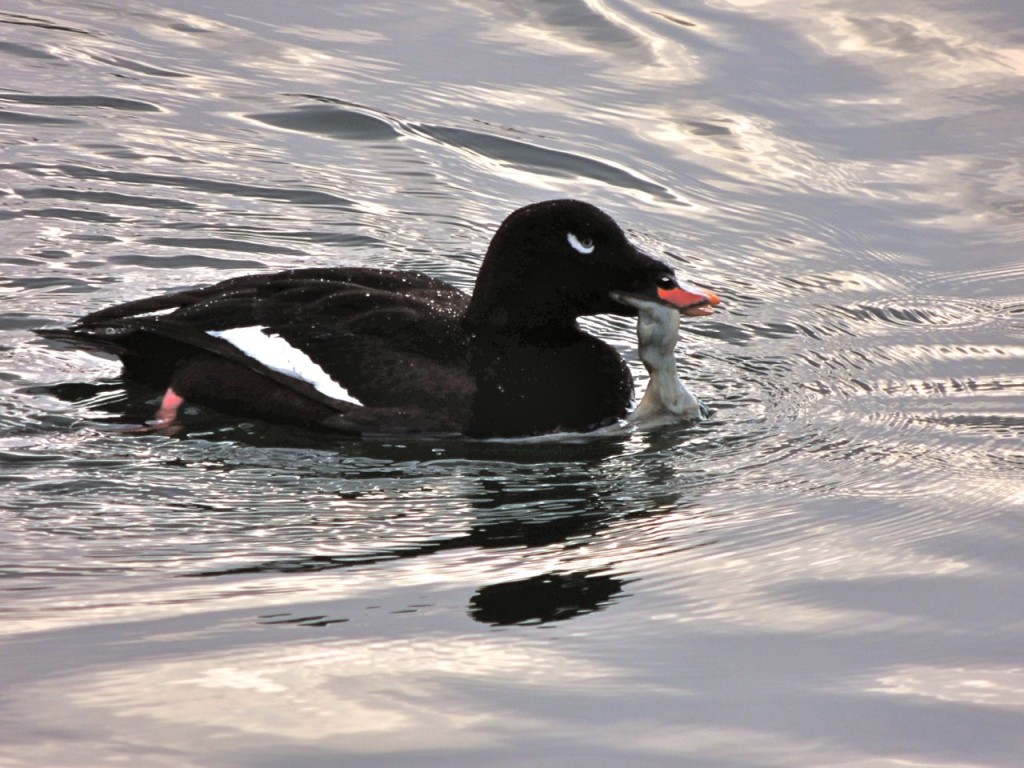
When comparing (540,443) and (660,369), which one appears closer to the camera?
(540,443)

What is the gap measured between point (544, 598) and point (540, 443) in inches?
68.4

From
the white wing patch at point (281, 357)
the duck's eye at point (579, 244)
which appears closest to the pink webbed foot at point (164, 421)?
the white wing patch at point (281, 357)

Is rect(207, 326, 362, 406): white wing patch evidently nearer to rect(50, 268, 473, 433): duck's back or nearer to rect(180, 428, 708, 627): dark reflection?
rect(50, 268, 473, 433): duck's back

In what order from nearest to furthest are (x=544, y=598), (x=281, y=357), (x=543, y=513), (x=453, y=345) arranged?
1. (x=544, y=598)
2. (x=543, y=513)
3. (x=453, y=345)
4. (x=281, y=357)

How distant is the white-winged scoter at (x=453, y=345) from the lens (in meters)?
6.92

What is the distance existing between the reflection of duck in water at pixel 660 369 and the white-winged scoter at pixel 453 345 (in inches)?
2.4

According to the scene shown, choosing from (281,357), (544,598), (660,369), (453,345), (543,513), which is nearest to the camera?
(544,598)

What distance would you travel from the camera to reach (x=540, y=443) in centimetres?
698

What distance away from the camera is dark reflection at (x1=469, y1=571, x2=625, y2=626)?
5145mm

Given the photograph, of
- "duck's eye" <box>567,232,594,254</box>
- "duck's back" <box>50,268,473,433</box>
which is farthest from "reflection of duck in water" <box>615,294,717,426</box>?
"duck's back" <box>50,268,473,433</box>

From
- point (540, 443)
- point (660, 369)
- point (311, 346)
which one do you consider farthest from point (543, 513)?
point (311, 346)

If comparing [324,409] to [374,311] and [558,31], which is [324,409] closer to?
[374,311]

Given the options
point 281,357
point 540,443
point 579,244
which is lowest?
point 540,443

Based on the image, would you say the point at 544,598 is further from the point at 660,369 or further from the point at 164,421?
the point at 164,421
